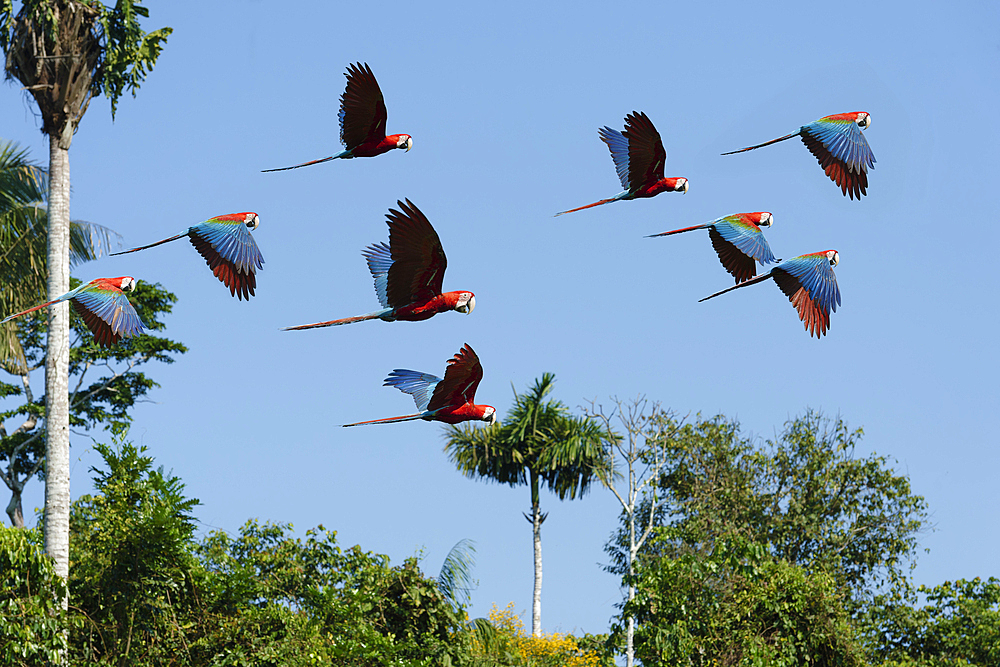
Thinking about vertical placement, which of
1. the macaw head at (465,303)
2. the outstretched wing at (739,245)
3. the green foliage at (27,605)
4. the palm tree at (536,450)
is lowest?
the green foliage at (27,605)

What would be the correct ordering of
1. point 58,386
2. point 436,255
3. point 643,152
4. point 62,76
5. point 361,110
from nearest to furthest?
point 436,255 → point 361,110 → point 643,152 → point 58,386 → point 62,76

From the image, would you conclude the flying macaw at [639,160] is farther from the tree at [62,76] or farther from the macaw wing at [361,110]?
the tree at [62,76]

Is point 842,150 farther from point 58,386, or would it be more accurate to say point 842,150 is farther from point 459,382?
point 58,386

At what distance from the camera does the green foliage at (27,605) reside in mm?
11148

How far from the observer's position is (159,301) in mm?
25750

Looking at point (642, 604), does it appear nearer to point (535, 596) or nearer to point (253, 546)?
point (253, 546)

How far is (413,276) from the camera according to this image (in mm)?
6238

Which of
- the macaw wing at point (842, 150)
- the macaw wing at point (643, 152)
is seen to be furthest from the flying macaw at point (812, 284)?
the macaw wing at point (643, 152)

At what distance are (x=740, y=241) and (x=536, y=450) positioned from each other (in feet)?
78.0

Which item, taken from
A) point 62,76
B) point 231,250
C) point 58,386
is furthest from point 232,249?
point 62,76

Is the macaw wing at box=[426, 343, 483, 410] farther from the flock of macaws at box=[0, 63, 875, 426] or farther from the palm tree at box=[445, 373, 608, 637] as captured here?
the palm tree at box=[445, 373, 608, 637]

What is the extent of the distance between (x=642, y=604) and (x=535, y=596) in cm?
1764

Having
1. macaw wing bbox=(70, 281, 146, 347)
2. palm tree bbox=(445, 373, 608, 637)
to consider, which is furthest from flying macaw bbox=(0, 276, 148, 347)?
palm tree bbox=(445, 373, 608, 637)

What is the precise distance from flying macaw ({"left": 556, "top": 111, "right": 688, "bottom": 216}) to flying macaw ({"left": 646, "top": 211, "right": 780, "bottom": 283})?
1.17 ft
